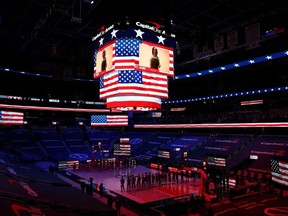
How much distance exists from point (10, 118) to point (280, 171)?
21591mm

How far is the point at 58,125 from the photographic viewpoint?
37781 mm

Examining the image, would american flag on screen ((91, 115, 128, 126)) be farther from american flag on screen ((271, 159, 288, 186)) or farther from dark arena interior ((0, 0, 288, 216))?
american flag on screen ((271, 159, 288, 186))

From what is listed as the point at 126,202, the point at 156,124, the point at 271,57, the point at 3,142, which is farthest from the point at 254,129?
the point at 3,142

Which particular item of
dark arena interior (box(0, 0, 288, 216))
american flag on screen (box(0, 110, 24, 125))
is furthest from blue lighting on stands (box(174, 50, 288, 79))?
american flag on screen (box(0, 110, 24, 125))

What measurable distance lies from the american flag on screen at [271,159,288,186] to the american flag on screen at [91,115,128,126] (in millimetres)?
13956

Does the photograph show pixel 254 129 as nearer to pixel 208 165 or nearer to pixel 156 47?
pixel 208 165

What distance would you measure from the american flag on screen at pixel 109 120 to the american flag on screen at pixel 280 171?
45.8 feet

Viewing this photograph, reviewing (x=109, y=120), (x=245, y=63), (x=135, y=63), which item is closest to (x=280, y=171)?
(x=245, y=63)

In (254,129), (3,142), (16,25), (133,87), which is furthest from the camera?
(3,142)

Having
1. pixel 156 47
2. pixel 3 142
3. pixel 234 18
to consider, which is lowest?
pixel 3 142

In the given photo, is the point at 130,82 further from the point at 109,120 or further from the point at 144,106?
the point at 109,120

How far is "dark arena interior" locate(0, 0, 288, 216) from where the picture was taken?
7.24 metres

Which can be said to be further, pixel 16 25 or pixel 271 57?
pixel 271 57

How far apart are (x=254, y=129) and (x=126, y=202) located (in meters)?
17.7
